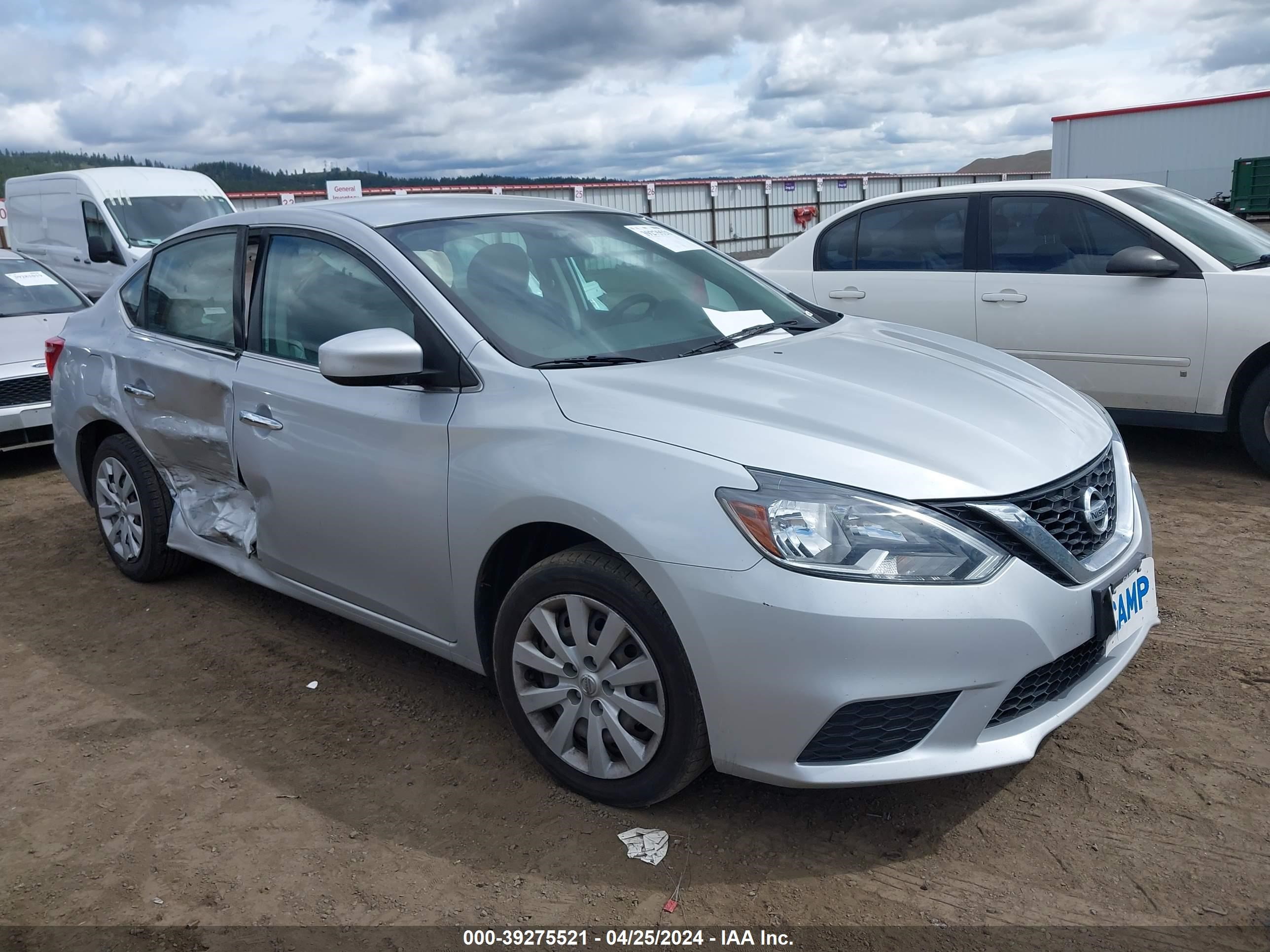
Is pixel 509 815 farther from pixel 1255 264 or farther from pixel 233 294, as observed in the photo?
pixel 1255 264

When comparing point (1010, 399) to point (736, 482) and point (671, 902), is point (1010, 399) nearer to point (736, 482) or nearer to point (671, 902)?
point (736, 482)

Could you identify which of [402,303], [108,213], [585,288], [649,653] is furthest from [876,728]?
[108,213]

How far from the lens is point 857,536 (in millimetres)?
2379

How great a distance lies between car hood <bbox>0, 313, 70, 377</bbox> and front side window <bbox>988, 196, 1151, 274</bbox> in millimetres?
6244

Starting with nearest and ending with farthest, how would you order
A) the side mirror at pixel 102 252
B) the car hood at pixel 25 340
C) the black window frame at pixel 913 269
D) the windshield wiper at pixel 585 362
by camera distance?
the windshield wiper at pixel 585 362, the black window frame at pixel 913 269, the car hood at pixel 25 340, the side mirror at pixel 102 252

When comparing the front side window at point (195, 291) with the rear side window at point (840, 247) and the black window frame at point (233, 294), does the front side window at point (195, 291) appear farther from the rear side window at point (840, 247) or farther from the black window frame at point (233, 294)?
the rear side window at point (840, 247)

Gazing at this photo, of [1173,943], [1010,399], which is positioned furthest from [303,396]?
[1173,943]

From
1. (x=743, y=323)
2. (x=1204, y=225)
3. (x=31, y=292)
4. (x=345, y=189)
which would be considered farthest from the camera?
(x=345, y=189)

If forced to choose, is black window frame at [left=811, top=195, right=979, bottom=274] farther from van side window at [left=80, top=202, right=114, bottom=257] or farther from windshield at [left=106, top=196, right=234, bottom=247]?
van side window at [left=80, top=202, right=114, bottom=257]

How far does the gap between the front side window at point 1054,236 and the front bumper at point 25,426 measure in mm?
6244

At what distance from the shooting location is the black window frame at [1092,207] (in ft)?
18.0

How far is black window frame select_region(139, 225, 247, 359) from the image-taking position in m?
3.86

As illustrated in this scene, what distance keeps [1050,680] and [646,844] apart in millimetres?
1088

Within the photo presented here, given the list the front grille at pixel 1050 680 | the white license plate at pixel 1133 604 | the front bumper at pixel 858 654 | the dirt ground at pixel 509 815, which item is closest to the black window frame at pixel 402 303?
the front bumper at pixel 858 654
